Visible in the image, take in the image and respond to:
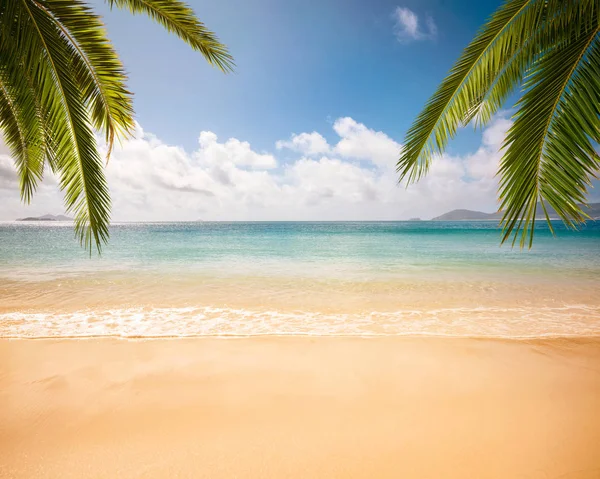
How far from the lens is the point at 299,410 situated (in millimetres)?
2799

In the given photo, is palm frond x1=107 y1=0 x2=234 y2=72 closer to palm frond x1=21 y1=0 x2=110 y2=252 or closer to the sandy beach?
palm frond x1=21 y1=0 x2=110 y2=252

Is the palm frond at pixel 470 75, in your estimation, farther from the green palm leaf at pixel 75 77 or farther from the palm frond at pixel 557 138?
the green palm leaf at pixel 75 77

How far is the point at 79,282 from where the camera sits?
927 centimetres

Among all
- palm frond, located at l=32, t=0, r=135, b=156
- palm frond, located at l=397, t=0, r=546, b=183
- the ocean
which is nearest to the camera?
palm frond, located at l=397, t=0, r=546, b=183

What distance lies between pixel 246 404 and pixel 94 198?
3.04 m

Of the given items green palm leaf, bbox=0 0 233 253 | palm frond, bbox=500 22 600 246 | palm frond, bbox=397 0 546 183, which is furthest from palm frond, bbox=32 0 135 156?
palm frond, bbox=500 22 600 246

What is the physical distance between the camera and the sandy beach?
2.21 metres

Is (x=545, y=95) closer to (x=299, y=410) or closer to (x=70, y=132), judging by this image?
(x=299, y=410)

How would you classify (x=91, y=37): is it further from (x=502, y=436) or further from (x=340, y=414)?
(x=502, y=436)

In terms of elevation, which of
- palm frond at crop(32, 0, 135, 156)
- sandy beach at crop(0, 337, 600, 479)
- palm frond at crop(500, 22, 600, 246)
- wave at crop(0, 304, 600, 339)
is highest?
palm frond at crop(32, 0, 135, 156)

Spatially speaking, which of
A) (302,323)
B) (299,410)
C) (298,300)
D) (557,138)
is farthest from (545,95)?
(298,300)

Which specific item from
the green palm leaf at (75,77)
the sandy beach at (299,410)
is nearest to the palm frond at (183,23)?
the green palm leaf at (75,77)

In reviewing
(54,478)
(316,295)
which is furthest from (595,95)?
(316,295)

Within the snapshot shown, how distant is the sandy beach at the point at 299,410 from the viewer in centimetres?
221
